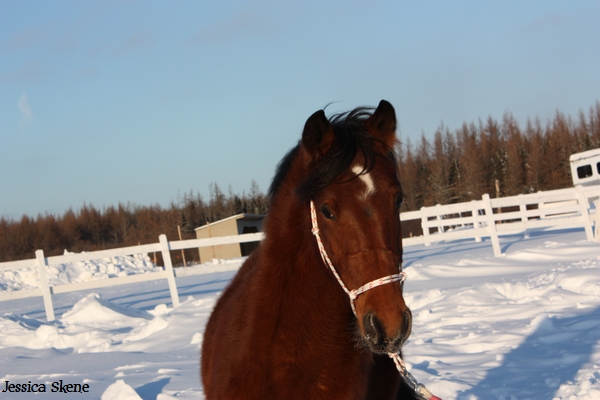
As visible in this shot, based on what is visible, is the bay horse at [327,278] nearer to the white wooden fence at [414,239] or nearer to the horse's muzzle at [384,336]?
the horse's muzzle at [384,336]

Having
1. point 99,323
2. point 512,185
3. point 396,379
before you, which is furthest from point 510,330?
point 512,185

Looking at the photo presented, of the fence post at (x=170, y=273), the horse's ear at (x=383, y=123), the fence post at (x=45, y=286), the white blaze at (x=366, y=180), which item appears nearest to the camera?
the white blaze at (x=366, y=180)

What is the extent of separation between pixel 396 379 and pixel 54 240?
4842 centimetres

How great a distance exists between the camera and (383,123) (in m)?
2.43

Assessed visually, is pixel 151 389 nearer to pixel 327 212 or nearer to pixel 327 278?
pixel 327 278

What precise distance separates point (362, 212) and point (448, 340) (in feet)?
16.6

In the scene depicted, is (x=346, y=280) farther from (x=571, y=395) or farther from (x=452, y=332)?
(x=452, y=332)

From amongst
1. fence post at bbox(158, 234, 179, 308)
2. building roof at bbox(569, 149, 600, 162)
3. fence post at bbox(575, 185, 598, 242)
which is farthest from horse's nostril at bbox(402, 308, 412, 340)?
building roof at bbox(569, 149, 600, 162)

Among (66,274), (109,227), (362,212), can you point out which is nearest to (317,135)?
(362,212)

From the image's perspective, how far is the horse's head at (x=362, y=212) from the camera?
1.90 meters

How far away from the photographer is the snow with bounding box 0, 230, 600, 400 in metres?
4.90

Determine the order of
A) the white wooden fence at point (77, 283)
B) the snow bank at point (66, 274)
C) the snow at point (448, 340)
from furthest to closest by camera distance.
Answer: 1. the snow bank at point (66, 274)
2. the white wooden fence at point (77, 283)
3. the snow at point (448, 340)

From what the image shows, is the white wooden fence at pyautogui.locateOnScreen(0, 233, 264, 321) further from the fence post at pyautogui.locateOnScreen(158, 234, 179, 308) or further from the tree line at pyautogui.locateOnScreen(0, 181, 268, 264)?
the tree line at pyautogui.locateOnScreen(0, 181, 268, 264)

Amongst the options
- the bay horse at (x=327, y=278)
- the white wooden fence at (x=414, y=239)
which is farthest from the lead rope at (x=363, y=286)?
the white wooden fence at (x=414, y=239)
